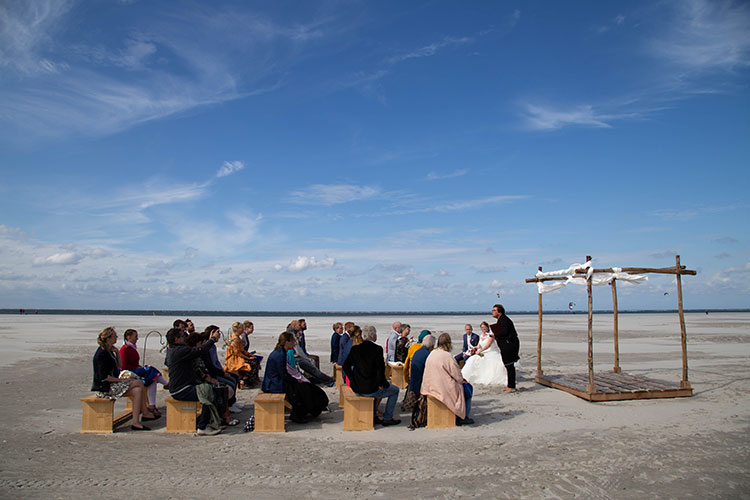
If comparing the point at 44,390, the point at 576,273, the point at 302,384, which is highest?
the point at 576,273

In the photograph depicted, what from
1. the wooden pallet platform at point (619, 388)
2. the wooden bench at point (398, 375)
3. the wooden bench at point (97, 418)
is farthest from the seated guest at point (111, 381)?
the wooden pallet platform at point (619, 388)

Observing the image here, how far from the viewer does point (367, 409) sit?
25.4ft

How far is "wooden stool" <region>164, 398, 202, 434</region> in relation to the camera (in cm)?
751

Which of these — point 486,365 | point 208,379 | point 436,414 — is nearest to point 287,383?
point 208,379

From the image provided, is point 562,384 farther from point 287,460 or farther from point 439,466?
point 287,460

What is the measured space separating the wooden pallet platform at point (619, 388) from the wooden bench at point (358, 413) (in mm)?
4695

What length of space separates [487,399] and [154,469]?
6675 millimetres

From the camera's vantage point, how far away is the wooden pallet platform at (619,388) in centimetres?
955

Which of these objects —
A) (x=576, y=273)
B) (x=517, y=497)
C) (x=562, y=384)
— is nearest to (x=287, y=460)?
(x=517, y=497)

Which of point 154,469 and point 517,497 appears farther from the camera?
point 154,469

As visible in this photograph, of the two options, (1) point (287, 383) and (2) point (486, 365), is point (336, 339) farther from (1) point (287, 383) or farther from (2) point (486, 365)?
(1) point (287, 383)

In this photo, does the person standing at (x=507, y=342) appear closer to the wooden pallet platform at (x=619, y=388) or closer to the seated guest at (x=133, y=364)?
the wooden pallet platform at (x=619, y=388)

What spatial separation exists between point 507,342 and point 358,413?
14.3 ft

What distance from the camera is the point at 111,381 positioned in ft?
24.6
